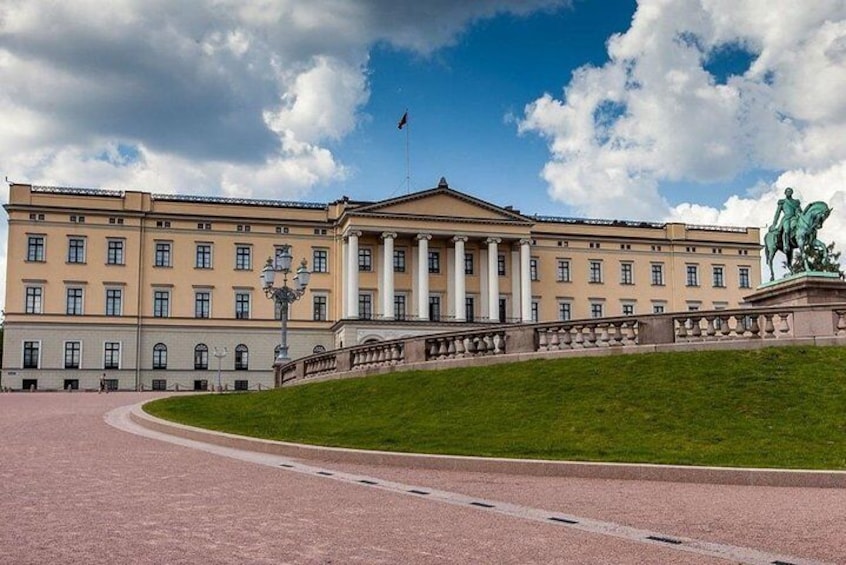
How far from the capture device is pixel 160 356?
3127 inches

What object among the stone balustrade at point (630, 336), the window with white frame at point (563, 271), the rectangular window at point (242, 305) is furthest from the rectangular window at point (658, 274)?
the stone balustrade at point (630, 336)

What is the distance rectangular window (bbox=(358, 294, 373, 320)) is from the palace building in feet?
0.43

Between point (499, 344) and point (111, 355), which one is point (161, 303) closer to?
point (111, 355)

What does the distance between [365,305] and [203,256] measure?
1532cm

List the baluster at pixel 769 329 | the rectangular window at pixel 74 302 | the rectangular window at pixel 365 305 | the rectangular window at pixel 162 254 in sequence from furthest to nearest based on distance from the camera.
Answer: the rectangular window at pixel 365 305 < the rectangular window at pixel 162 254 < the rectangular window at pixel 74 302 < the baluster at pixel 769 329

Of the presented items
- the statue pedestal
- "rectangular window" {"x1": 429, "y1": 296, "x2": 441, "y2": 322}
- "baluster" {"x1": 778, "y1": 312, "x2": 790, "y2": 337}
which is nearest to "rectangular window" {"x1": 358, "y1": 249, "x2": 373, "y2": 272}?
"rectangular window" {"x1": 429, "y1": 296, "x2": 441, "y2": 322}

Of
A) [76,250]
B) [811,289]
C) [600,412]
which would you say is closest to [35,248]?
[76,250]

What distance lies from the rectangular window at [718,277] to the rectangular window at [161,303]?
54.9m

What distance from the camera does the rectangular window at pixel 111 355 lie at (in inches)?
3062

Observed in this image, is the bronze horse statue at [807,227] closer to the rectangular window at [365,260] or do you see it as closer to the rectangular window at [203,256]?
the rectangular window at [365,260]

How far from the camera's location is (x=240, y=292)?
82.6 meters

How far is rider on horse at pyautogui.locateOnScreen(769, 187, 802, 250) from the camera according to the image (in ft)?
117

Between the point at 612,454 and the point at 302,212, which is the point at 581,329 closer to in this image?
the point at 612,454

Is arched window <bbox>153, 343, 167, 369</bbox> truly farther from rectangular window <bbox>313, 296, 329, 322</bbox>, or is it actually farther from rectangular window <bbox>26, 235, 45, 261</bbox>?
rectangular window <bbox>313, 296, 329, 322</bbox>
